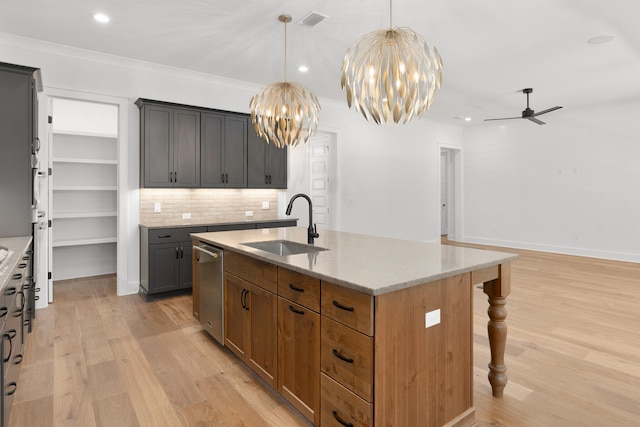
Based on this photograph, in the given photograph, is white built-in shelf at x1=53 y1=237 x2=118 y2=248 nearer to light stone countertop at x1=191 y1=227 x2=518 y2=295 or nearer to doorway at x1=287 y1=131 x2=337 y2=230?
doorway at x1=287 y1=131 x2=337 y2=230

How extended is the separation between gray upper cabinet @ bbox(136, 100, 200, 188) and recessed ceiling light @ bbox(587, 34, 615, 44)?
4.76m

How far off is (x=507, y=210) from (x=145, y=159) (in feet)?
25.0

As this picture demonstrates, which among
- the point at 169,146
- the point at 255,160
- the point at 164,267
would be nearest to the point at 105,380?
the point at 164,267

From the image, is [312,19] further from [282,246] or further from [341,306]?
[341,306]

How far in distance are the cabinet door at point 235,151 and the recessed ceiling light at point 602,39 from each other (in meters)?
4.31

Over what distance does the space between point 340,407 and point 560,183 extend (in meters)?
7.81

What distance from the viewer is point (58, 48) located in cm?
419

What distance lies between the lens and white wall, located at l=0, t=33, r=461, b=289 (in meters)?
4.28

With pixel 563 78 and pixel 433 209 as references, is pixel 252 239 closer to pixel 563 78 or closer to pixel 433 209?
pixel 563 78

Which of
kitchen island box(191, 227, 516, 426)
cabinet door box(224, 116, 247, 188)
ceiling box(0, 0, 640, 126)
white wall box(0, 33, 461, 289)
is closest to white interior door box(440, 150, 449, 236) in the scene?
white wall box(0, 33, 461, 289)

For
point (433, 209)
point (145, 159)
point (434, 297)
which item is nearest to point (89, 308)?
point (145, 159)

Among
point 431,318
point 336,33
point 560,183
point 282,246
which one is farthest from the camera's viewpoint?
point 560,183

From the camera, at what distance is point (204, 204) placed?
529 cm

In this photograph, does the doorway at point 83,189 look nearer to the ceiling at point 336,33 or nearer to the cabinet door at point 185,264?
the ceiling at point 336,33
